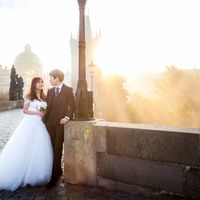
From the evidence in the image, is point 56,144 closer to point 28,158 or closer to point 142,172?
point 28,158

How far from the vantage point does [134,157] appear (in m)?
4.28

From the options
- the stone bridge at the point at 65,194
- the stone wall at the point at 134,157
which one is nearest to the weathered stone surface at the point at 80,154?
the stone wall at the point at 134,157

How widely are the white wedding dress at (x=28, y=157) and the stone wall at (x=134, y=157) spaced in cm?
44

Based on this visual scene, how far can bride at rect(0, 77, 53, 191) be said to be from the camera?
16.0 ft

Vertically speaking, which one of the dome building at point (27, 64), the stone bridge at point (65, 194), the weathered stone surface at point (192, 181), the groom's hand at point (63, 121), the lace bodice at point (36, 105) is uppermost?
the dome building at point (27, 64)

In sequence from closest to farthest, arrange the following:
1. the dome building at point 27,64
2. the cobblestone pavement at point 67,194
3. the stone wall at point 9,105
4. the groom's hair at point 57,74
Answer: the cobblestone pavement at point 67,194, the groom's hair at point 57,74, the stone wall at point 9,105, the dome building at point 27,64

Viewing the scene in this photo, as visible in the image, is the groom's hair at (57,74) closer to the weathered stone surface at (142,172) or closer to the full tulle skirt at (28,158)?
the full tulle skirt at (28,158)

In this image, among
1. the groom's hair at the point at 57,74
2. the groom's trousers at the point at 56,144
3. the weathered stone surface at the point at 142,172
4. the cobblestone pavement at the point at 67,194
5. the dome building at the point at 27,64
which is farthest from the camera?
the dome building at the point at 27,64

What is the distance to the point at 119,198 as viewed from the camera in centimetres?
420

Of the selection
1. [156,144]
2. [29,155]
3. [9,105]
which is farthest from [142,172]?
[9,105]

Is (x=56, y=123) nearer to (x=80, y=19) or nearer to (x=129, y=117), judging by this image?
(x=80, y=19)

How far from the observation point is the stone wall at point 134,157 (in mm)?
3887

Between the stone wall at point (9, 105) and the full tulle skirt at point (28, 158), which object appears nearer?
the full tulle skirt at point (28, 158)

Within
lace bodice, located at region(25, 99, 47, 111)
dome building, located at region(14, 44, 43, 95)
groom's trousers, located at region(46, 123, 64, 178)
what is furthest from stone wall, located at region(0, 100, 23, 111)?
dome building, located at region(14, 44, 43, 95)
